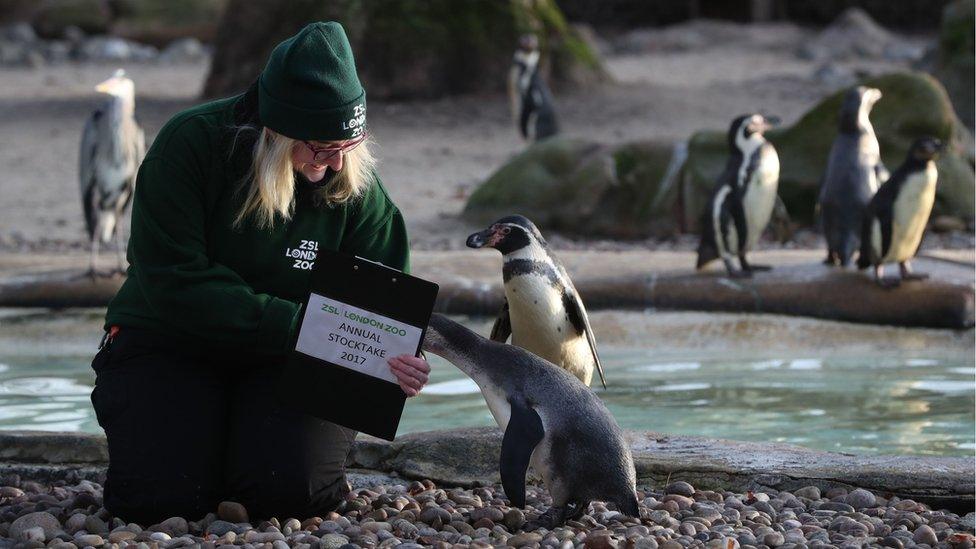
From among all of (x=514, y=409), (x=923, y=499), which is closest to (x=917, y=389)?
(x=923, y=499)

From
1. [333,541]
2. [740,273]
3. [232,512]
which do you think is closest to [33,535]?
[232,512]

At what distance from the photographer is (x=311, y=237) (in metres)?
3.07

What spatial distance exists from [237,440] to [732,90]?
1313 cm

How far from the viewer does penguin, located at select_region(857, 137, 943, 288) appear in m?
5.93

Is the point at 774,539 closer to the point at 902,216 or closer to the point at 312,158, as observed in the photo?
the point at 312,158

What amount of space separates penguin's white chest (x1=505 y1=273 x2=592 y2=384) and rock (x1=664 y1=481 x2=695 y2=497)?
2.57 feet

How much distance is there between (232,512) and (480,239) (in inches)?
46.2

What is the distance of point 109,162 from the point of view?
696cm

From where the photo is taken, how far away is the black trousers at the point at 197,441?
2957mm

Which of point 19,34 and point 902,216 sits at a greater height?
point 902,216

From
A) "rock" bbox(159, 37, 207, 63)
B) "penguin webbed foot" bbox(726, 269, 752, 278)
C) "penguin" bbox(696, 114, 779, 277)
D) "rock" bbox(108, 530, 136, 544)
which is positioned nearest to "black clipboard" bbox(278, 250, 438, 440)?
"rock" bbox(108, 530, 136, 544)

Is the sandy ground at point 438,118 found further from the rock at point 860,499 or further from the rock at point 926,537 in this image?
the rock at point 926,537

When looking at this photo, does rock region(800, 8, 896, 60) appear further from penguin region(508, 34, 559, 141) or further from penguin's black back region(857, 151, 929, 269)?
penguin's black back region(857, 151, 929, 269)

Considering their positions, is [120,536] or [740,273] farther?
[740,273]
